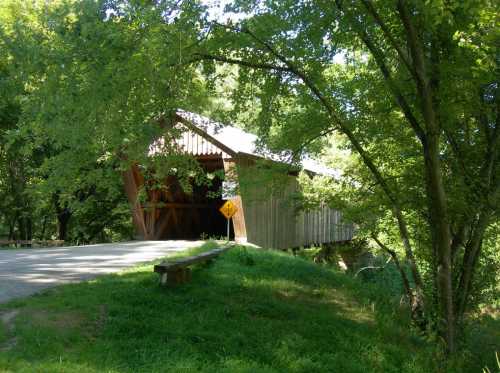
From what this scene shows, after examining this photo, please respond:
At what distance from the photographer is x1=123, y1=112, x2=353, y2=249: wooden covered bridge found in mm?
9484

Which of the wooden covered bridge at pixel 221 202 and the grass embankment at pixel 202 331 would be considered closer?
the grass embankment at pixel 202 331

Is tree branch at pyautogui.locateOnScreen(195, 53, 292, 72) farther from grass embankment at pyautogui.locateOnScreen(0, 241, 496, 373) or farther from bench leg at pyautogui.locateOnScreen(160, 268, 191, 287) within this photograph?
grass embankment at pyautogui.locateOnScreen(0, 241, 496, 373)

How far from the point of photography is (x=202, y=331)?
6.22 meters

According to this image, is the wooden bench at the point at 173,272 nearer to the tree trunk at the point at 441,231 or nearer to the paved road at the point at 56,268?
the paved road at the point at 56,268

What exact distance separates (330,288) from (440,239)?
3.14 meters

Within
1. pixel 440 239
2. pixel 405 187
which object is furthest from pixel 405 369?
pixel 405 187

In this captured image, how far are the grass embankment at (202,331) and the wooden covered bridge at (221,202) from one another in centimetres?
207

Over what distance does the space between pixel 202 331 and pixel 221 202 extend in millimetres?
17603

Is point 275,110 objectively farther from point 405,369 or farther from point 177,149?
point 405,369

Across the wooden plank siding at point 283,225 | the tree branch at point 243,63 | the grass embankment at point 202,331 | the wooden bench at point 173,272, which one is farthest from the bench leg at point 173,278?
the wooden plank siding at point 283,225

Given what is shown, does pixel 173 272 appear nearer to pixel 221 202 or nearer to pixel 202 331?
pixel 202 331

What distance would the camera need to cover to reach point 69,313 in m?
6.25

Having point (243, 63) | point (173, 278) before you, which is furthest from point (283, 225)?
point (243, 63)

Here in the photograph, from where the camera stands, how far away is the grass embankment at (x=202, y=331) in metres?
5.14
